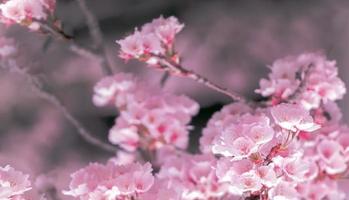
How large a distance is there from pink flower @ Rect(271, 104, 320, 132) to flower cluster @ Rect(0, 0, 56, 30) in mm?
414

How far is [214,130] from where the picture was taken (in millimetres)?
1164

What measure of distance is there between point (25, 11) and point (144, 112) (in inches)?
12.2

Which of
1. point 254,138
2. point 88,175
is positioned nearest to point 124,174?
point 88,175

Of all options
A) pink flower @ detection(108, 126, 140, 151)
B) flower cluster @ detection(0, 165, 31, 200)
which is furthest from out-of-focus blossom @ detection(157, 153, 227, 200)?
flower cluster @ detection(0, 165, 31, 200)

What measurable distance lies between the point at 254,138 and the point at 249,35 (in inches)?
43.1

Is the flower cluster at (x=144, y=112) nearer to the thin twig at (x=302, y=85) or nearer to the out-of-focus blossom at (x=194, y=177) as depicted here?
the out-of-focus blossom at (x=194, y=177)

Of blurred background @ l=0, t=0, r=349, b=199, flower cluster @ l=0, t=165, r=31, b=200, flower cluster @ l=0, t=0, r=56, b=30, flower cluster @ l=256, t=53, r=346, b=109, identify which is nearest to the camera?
flower cluster @ l=0, t=165, r=31, b=200

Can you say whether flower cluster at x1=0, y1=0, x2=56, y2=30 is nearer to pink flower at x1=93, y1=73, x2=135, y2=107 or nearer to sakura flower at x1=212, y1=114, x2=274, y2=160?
pink flower at x1=93, y1=73, x2=135, y2=107

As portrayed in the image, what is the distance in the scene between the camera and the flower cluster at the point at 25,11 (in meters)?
1.03

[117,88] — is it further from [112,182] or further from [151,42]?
[112,182]

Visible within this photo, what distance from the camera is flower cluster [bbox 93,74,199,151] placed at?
1.25m

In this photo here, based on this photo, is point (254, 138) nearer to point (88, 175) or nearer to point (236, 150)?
point (236, 150)

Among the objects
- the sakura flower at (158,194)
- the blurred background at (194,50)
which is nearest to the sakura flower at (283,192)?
the sakura flower at (158,194)

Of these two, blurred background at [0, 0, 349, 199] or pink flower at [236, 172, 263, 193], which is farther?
blurred background at [0, 0, 349, 199]
